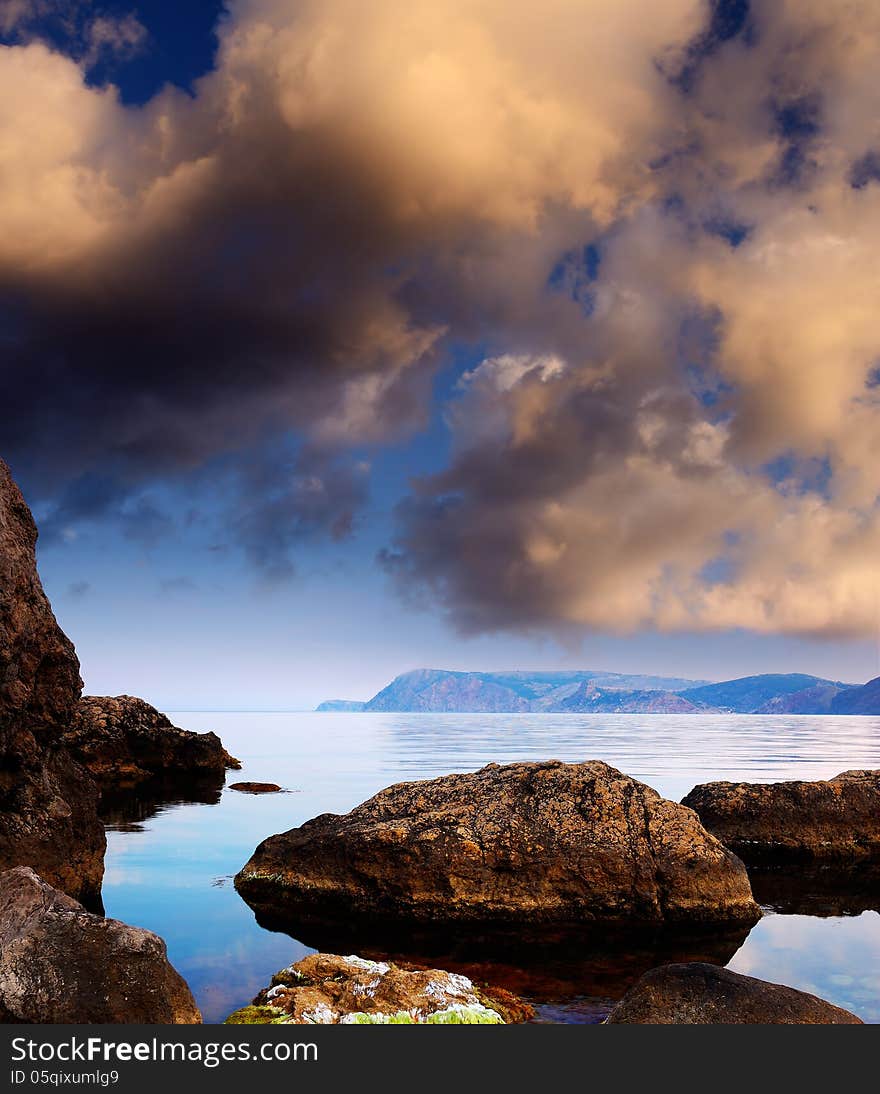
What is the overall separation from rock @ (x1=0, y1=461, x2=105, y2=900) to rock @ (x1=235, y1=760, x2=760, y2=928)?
3.33m

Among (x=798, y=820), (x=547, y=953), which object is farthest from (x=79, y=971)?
(x=798, y=820)

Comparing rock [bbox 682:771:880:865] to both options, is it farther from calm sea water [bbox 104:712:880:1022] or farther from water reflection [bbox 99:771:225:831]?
Answer: water reflection [bbox 99:771:225:831]

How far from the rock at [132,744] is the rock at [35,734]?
19.2 m

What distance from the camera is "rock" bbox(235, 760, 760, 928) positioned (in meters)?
12.3

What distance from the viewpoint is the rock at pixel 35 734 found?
10883 mm

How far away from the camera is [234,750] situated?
58.2 m

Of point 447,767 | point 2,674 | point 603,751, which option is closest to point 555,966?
point 2,674

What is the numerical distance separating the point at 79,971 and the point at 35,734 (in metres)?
6.21

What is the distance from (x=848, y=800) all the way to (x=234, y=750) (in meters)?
47.4

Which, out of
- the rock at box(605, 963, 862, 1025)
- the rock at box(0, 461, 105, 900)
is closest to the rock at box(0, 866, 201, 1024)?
the rock at box(605, 963, 862, 1025)

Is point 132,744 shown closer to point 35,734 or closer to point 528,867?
point 35,734

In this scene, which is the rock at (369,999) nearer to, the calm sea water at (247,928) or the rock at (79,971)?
the rock at (79,971)

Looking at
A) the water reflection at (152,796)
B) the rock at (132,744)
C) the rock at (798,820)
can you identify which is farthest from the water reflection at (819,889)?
the rock at (132,744)

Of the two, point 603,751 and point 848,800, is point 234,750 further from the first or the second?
point 848,800
